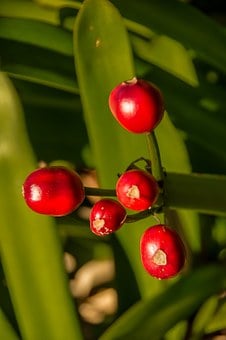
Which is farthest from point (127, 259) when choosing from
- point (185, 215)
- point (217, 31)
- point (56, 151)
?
point (217, 31)

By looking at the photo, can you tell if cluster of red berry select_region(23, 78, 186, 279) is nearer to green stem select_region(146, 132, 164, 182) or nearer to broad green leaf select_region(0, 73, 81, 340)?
green stem select_region(146, 132, 164, 182)

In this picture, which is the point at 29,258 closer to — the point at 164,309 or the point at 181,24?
the point at 164,309

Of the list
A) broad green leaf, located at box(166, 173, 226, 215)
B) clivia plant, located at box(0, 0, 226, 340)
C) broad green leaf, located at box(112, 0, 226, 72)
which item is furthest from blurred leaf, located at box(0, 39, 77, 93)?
broad green leaf, located at box(166, 173, 226, 215)

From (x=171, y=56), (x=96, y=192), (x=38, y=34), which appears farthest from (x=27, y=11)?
(x=96, y=192)

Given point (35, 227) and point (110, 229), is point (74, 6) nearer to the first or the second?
point (35, 227)

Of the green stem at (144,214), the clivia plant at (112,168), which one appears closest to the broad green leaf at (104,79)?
the clivia plant at (112,168)

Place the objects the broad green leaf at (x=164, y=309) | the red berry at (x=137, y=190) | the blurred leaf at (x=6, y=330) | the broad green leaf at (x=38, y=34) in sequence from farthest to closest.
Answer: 1. the broad green leaf at (x=38, y=34)
2. the blurred leaf at (x=6, y=330)
3. the broad green leaf at (x=164, y=309)
4. the red berry at (x=137, y=190)

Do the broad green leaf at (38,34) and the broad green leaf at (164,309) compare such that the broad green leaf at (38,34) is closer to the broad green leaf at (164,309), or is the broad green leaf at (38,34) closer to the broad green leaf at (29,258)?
the broad green leaf at (29,258)
